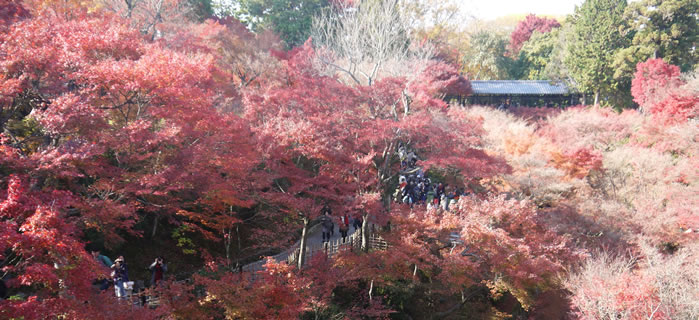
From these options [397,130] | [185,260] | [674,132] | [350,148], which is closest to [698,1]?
[674,132]

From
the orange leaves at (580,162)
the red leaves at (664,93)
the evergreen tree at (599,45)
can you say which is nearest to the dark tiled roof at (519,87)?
the evergreen tree at (599,45)

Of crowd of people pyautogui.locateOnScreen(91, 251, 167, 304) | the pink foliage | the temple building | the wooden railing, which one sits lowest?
the wooden railing

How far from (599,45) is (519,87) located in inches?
276

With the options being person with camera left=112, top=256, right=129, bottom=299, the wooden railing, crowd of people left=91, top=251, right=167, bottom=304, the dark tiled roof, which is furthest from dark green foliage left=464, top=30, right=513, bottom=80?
person with camera left=112, top=256, right=129, bottom=299

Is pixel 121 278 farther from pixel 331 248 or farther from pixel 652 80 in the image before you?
pixel 652 80

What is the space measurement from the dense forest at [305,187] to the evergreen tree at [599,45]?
3.90ft

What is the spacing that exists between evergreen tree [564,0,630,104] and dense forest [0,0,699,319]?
1.19m

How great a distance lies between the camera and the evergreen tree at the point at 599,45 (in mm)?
26500

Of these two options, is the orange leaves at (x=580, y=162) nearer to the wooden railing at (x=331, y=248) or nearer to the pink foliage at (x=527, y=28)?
the wooden railing at (x=331, y=248)

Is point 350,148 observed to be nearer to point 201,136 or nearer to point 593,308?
point 201,136

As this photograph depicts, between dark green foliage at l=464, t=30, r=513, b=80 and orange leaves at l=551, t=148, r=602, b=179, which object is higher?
dark green foliage at l=464, t=30, r=513, b=80

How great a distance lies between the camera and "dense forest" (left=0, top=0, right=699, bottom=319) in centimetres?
811

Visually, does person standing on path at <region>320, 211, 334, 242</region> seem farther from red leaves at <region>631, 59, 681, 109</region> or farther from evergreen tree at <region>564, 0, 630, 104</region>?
evergreen tree at <region>564, 0, 630, 104</region>

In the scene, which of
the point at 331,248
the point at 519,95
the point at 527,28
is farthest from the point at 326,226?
the point at 527,28
